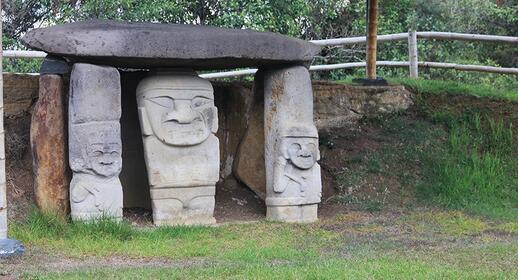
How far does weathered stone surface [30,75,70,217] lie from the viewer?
8.66 meters

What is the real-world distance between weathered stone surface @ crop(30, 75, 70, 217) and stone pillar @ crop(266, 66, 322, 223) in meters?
2.29

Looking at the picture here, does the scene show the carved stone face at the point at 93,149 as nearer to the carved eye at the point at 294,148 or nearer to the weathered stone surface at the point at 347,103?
the carved eye at the point at 294,148

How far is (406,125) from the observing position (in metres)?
11.4

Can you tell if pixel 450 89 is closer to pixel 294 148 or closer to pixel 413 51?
pixel 413 51

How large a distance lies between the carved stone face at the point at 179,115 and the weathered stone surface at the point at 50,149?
0.94 m

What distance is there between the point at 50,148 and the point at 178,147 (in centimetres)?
134

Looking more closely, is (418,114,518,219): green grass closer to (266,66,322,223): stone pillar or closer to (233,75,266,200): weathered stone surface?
(266,66,322,223): stone pillar

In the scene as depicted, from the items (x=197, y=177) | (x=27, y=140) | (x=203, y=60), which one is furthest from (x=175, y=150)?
(x=27, y=140)

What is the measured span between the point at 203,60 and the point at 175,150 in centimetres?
101

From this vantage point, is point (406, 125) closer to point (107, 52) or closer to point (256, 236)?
point (256, 236)

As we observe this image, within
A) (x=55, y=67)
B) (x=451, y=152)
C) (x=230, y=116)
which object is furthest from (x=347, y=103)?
(x=55, y=67)

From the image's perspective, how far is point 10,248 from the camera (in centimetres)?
718

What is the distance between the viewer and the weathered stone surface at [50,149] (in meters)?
8.66

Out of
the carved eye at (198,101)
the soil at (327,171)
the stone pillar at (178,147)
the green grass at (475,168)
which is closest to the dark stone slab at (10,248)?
the soil at (327,171)
